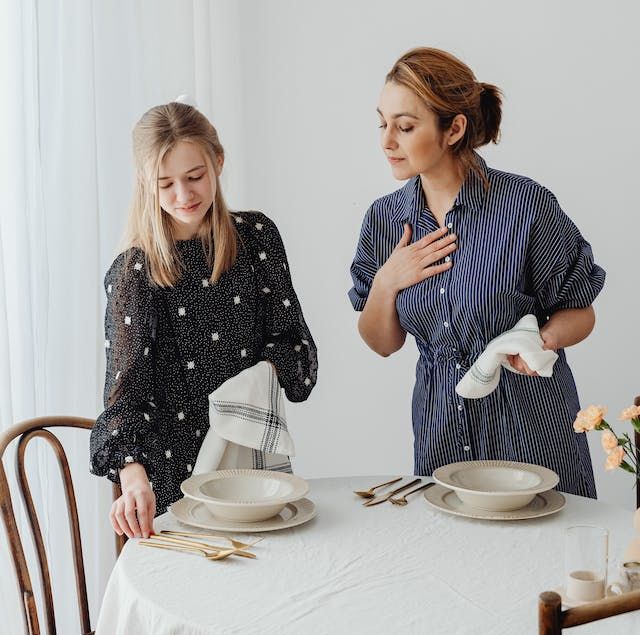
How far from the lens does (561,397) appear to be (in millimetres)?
2145

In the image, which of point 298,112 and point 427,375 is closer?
point 427,375

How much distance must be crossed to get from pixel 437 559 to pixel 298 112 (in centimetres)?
227

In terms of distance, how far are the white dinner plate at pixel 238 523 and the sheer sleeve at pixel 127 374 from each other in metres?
0.13

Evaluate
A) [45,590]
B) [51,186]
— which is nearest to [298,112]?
[51,186]

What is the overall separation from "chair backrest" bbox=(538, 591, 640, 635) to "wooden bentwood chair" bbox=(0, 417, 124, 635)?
1.13 m

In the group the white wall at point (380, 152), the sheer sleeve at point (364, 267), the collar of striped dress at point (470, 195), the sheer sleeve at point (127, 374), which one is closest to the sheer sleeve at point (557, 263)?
the collar of striped dress at point (470, 195)

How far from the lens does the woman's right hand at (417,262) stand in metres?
2.12

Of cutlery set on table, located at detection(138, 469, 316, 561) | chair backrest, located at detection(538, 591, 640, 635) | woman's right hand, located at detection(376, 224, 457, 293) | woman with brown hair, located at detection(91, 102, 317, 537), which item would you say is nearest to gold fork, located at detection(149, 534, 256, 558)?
cutlery set on table, located at detection(138, 469, 316, 561)

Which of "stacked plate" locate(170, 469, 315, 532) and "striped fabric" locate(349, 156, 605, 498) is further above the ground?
"striped fabric" locate(349, 156, 605, 498)

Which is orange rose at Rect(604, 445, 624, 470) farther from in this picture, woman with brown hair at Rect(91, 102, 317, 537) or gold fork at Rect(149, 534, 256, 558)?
woman with brown hair at Rect(91, 102, 317, 537)

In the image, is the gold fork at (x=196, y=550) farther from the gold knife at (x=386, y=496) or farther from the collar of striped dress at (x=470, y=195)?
the collar of striped dress at (x=470, y=195)

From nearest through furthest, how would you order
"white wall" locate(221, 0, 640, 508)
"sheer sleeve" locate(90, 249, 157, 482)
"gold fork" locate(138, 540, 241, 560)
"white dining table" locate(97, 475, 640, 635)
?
1. "white dining table" locate(97, 475, 640, 635)
2. "gold fork" locate(138, 540, 241, 560)
3. "sheer sleeve" locate(90, 249, 157, 482)
4. "white wall" locate(221, 0, 640, 508)

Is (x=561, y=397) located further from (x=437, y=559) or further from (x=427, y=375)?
(x=437, y=559)

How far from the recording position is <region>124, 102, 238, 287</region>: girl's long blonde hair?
1.94m
